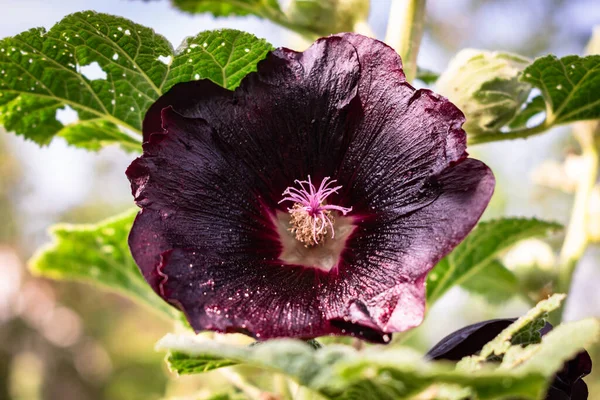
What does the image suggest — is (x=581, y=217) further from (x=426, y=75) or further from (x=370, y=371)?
(x=370, y=371)

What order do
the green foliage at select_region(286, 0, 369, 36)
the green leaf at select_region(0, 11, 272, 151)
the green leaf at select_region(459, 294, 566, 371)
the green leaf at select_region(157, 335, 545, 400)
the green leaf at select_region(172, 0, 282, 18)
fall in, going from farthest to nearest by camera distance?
1. the green leaf at select_region(172, 0, 282, 18)
2. the green foliage at select_region(286, 0, 369, 36)
3. the green leaf at select_region(0, 11, 272, 151)
4. the green leaf at select_region(459, 294, 566, 371)
5. the green leaf at select_region(157, 335, 545, 400)

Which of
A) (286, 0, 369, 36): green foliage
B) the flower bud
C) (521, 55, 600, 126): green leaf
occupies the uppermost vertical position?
(286, 0, 369, 36): green foliage

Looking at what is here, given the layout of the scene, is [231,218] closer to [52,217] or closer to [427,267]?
[427,267]

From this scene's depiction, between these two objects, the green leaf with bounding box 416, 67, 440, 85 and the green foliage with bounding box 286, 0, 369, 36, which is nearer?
the green foliage with bounding box 286, 0, 369, 36

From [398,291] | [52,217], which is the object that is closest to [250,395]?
[398,291]

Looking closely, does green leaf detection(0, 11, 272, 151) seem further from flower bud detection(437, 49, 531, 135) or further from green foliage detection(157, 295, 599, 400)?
green foliage detection(157, 295, 599, 400)

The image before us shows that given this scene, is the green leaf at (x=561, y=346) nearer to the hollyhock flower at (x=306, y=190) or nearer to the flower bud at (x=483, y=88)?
the hollyhock flower at (x=306, y=190)

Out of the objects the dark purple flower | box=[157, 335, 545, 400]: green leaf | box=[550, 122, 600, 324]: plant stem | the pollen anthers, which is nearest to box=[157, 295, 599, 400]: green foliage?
box=[157, 335, 545, 400]: green leaf
